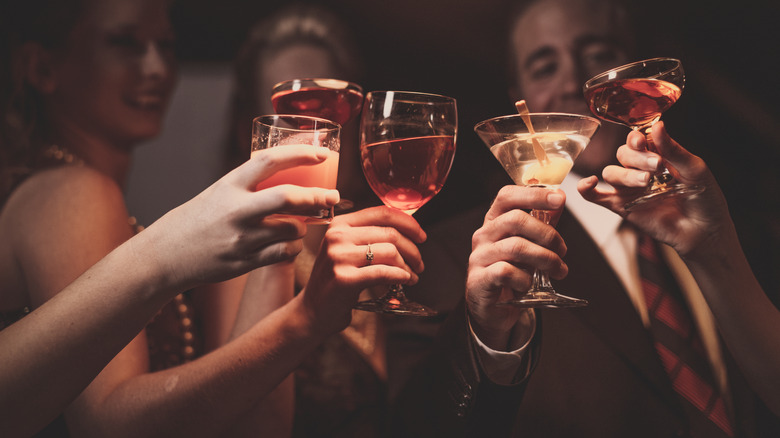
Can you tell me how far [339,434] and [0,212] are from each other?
1.12 m

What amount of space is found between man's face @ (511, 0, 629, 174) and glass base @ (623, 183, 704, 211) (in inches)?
33.7

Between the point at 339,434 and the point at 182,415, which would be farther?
the point at 339,434

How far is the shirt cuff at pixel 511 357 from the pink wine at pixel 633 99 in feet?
1.44

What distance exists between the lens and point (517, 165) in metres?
1.10

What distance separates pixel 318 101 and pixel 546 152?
1.52ft

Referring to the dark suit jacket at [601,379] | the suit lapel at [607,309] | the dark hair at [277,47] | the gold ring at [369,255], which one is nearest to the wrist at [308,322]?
the gold ring at [369,255]

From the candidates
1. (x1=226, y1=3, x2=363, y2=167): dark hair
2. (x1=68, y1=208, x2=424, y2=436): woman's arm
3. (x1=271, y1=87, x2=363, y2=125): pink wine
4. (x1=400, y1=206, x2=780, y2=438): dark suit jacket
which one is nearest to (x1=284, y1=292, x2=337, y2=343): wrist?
(x1=68, y1=208, x2=424, y2=436): woman's arm

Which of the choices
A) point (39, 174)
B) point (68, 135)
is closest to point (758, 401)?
point (39, 174)

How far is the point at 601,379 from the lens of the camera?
1.58m

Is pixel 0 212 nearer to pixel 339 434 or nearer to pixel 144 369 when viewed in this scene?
pixel 144 369

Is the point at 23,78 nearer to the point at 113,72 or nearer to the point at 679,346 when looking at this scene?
the point at 113,72

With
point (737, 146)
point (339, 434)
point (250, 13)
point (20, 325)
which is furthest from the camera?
point (250, 13)

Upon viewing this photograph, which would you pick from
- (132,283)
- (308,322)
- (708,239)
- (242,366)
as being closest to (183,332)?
(242,366)

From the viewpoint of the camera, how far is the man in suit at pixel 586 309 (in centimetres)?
125
